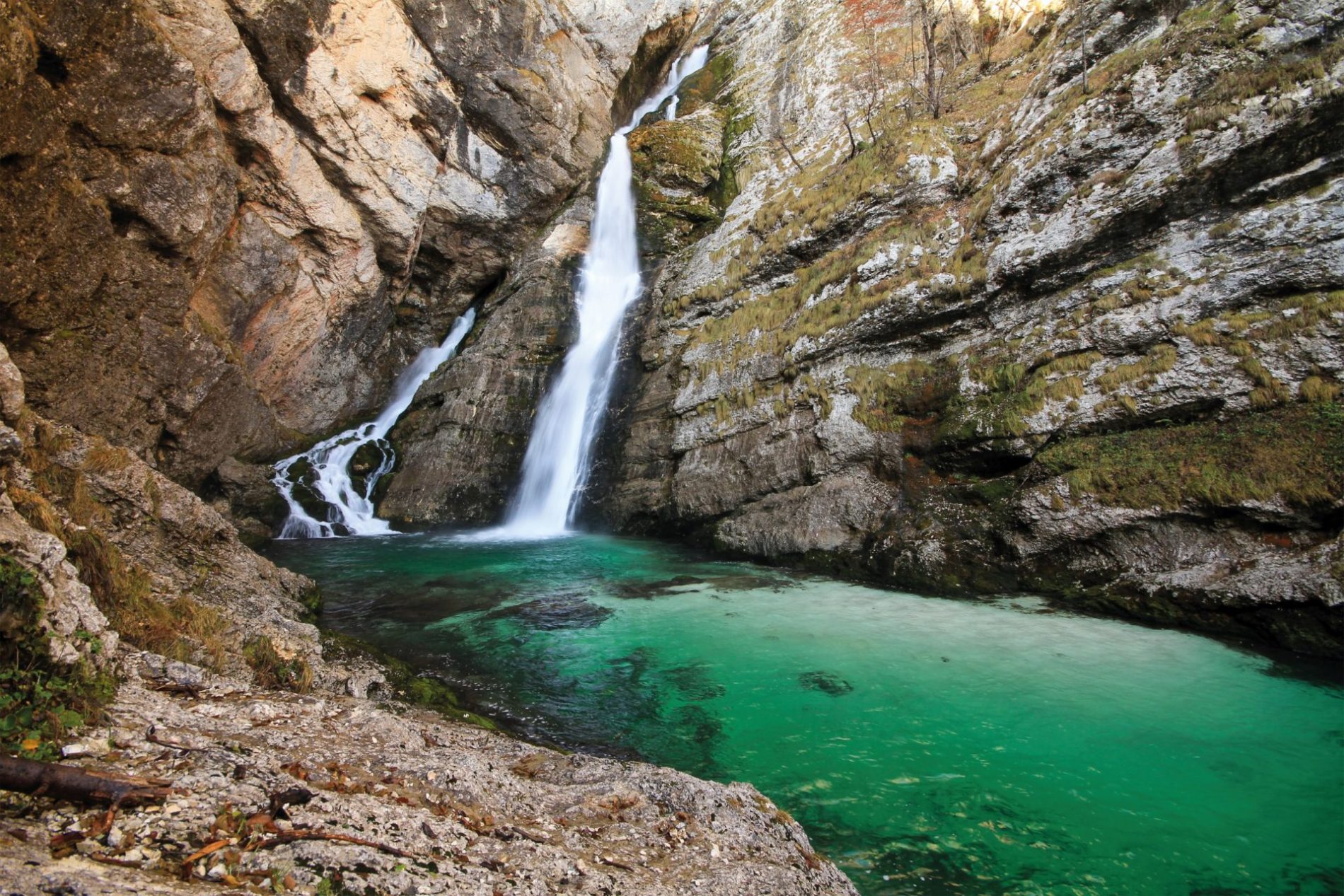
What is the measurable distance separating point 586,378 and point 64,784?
20255mm

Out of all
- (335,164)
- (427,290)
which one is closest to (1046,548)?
(335,164)

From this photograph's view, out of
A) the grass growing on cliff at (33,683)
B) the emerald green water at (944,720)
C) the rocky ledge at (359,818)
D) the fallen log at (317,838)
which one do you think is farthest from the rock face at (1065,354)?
the grass growing on cliff at (33,683)

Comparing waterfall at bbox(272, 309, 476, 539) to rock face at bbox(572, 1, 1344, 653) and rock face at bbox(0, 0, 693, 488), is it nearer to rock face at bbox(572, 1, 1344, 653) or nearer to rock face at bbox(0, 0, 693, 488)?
rock face at bbox(0, 0, 693, 488)

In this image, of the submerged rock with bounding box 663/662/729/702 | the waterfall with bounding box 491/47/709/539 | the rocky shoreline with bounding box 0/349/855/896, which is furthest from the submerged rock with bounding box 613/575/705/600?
the waterfall with bounding box 491/47/709/539

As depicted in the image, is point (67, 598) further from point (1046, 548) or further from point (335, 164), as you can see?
point (335, 164)

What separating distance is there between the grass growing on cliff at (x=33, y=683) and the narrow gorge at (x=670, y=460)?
2 cm

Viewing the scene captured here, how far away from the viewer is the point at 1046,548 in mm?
10523

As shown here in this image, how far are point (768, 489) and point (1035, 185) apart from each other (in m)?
8.51

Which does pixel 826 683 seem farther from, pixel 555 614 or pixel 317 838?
pixel 317 838

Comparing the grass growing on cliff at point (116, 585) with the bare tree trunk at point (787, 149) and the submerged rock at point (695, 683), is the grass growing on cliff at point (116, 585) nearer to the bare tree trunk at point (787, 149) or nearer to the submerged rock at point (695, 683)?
the submerged rock at point (695, 683)

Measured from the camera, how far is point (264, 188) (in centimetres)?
1988

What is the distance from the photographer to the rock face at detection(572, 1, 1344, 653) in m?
9.15

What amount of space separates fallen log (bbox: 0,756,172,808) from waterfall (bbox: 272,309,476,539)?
19.0 m

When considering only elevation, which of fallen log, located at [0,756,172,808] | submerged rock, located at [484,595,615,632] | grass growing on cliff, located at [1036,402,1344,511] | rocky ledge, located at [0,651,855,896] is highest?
grass growing on cliff, located at [1036,402,1344,511]
